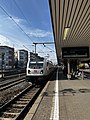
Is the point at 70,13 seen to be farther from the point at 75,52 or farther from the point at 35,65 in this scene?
the point at 75,52

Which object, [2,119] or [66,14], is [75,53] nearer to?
[66,14]

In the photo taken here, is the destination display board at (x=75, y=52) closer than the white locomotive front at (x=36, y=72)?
No

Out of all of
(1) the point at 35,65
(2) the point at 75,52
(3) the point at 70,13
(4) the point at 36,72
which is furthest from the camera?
(2) the point at 75,52

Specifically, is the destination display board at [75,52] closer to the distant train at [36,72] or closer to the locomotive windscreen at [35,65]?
the locomotive windscreen at [35,65]

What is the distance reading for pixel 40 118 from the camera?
7918mm

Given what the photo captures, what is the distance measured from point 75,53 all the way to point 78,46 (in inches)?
38.9

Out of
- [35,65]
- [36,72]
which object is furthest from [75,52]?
[36,72]

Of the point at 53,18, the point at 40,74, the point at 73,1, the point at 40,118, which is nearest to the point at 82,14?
the point at 53,18

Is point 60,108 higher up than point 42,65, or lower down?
lower down

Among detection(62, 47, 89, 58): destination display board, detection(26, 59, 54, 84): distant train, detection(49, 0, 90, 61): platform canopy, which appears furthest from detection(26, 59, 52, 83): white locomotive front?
detection(49, 0, 90, 61): platform canopy

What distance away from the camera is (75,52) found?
1053 inches

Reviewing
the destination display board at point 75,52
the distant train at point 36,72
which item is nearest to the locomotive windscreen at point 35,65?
the distant train at point 36,72

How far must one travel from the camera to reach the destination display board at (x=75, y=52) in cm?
2616

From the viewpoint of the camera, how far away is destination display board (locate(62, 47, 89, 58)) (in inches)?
1030
